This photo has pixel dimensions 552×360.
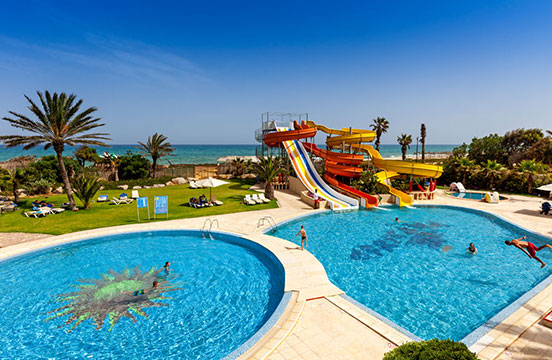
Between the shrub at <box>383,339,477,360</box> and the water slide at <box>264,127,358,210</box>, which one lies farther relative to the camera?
the water slide at <box>264,127,358,210</box>

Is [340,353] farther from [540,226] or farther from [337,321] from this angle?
[540,226]

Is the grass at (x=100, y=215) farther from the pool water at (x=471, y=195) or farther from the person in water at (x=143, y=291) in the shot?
the pool water at (x=471, y=195)

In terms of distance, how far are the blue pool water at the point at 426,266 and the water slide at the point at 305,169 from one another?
317 cm

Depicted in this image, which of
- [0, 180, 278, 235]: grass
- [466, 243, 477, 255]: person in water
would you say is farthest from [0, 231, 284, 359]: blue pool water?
[466, 243, 477, 255]: person in water

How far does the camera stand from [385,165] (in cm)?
2638

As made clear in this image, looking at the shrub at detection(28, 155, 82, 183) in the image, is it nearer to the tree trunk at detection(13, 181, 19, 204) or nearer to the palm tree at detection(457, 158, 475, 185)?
the tree trunk at detection(13, 181, 19, 204)

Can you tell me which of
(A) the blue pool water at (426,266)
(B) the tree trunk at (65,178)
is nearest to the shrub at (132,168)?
(B) the tree trunk at (65,178)

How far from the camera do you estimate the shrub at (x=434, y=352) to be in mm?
4270

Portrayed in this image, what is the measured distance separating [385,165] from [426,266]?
16.0m

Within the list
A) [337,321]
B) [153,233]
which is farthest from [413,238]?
[153,233]

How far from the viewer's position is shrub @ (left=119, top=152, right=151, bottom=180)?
35375 mm

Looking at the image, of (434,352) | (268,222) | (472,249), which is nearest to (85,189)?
(268,222)

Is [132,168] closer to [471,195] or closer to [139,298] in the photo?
[139,298]

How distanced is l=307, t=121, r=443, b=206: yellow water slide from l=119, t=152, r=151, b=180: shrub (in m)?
24.6
